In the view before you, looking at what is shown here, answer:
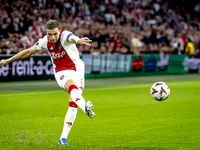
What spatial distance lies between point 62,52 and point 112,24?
1733 cm

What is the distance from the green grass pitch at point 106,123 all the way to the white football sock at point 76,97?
885 millimetres

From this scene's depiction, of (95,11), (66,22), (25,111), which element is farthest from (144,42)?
(25,111)

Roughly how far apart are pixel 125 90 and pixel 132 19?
11203mm

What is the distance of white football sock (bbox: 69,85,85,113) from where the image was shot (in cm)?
476

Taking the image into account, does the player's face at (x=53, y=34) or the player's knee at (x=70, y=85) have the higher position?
the player's face at (x=53, y=34)

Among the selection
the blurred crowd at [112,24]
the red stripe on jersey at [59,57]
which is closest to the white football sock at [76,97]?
the red stripe on jersey at [59,57]

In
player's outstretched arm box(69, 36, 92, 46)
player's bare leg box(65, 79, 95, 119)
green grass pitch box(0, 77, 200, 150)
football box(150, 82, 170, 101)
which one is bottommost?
green grass pitch box(0, 77, 200, 150)

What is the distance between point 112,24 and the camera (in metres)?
22.5

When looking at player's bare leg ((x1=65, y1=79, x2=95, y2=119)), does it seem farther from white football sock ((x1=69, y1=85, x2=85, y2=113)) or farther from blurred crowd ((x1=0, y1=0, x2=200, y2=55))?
blurred crowd ((x1=0, y1=0, x2=200, y2=55))

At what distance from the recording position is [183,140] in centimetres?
591

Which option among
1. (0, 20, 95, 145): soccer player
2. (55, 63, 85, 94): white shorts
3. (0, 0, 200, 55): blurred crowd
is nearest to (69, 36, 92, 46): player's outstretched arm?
(0, 20, 95, 145): soccer player

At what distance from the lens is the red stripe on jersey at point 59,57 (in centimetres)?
549

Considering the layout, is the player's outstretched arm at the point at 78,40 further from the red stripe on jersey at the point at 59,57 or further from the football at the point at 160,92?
the football at the point at 160,92

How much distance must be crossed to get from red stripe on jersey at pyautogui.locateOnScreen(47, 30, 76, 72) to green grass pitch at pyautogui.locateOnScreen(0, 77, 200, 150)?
1300mm
